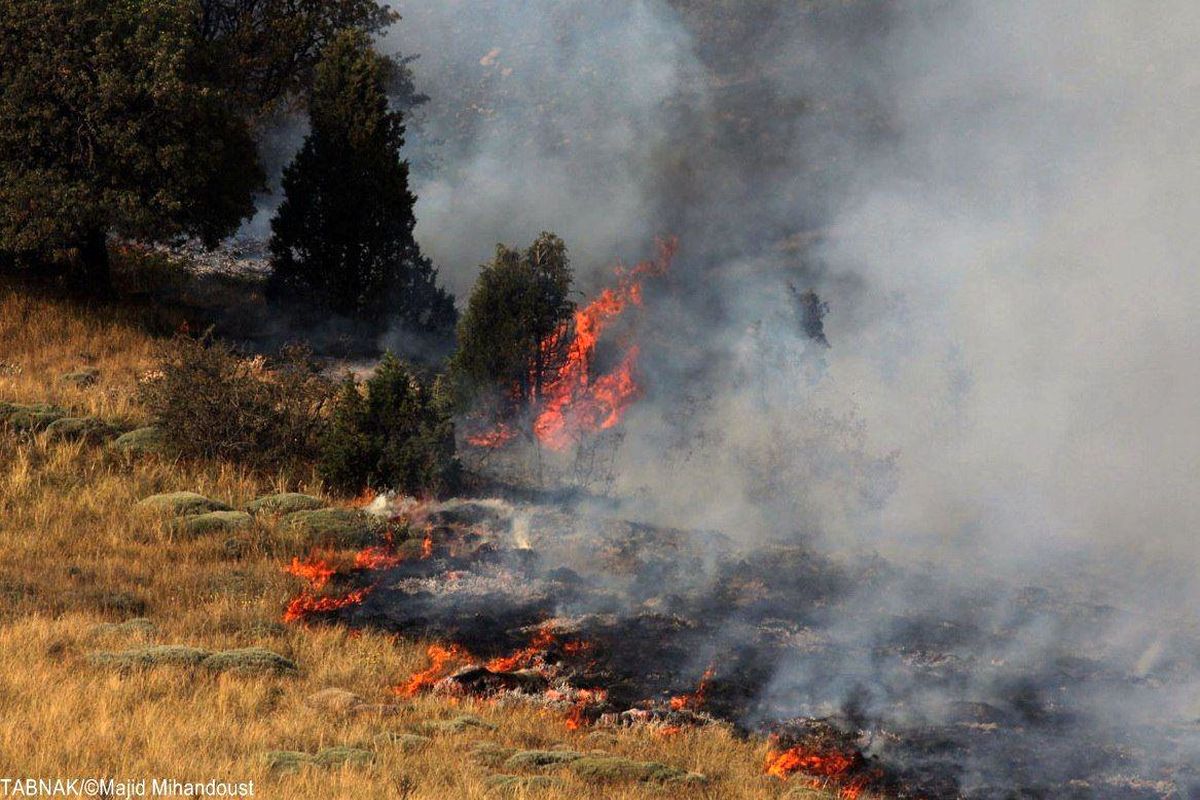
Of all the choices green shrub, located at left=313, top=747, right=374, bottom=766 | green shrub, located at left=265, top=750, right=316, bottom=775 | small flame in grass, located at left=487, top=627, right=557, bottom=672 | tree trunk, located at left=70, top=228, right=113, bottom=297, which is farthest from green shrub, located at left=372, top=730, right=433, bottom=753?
tree trunk, located at left=70, top=228, right=113, bottom=297

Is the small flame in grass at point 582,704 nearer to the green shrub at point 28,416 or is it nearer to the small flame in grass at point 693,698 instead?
the small flame in grass at point 693,698

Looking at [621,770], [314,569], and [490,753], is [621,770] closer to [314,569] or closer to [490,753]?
[490,753]

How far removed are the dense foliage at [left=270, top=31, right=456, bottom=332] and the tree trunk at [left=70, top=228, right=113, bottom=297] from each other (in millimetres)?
3286

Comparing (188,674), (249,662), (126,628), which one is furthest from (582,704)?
(126,628)

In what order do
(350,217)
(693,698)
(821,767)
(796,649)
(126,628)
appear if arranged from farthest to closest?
(350,217), (796,649), (693,698), (126,628), (821,767)

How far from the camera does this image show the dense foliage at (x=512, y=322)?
20344 mm

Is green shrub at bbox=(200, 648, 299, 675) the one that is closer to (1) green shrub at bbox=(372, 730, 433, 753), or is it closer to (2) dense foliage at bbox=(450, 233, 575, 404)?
(1) green shrub at bbox=(372, 730, 433, 753)

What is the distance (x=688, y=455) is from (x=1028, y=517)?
20.4ft

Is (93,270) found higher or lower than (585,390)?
higher

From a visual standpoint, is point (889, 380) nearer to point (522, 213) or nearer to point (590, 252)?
point (590, 252)

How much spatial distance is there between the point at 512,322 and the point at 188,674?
1092cm

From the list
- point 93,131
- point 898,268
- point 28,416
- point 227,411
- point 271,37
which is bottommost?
point 28,416

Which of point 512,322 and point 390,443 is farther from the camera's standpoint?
point 512,322

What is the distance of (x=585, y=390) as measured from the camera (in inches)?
909
